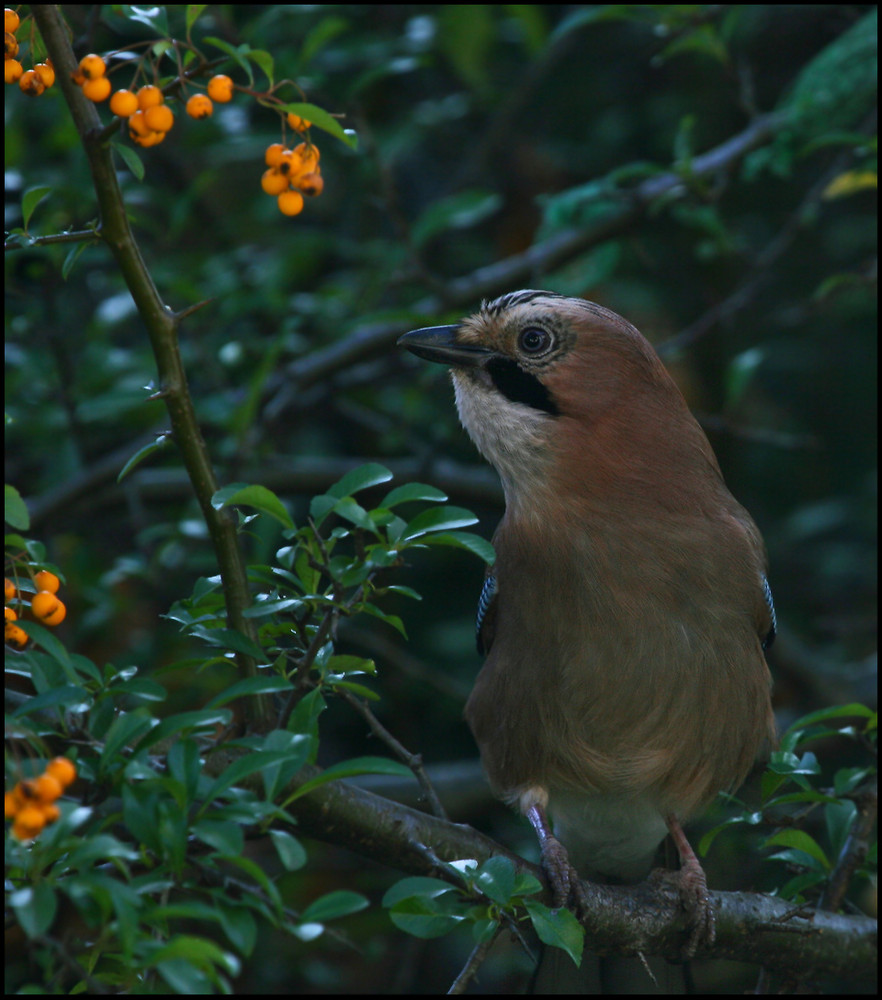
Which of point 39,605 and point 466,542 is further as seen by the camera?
point 466,542

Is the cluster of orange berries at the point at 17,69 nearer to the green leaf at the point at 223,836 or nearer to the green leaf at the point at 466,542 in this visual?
the green leaf at the point at 466,542

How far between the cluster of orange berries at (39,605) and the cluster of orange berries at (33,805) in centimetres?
37

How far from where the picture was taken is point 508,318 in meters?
3.39

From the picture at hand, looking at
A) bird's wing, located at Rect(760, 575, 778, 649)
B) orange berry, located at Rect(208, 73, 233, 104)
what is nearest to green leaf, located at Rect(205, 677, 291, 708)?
orange berry, located at Rect(208, 73, 233, 104)

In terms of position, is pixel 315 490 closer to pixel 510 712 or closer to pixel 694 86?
pixel 510 712

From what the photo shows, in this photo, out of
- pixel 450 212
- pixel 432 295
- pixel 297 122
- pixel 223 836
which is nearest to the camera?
pixel 223 836

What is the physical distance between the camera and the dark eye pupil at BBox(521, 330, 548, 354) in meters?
3.36

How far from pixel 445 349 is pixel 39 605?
167cm

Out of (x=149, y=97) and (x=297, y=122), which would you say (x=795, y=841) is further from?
(x=149, y=97)

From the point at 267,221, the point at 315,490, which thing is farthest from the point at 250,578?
the point at 267,221

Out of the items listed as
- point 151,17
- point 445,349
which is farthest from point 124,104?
point 445,349

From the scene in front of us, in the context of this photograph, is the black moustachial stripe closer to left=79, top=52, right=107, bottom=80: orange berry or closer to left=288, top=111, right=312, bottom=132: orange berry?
left=288, top=111, right=312, bottom=132: orange berry

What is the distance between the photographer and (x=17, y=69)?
2.03m

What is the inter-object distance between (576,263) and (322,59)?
144 centimetres
